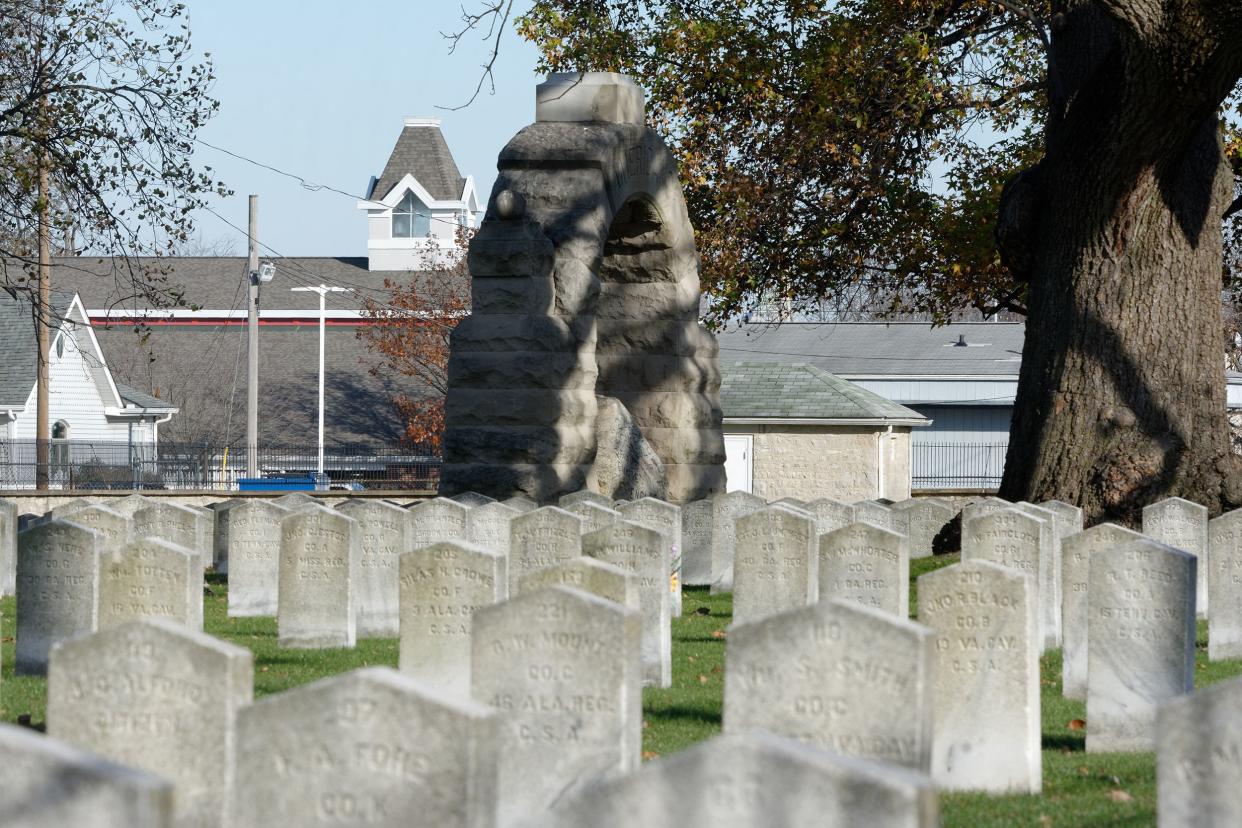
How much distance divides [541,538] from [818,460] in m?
26.6

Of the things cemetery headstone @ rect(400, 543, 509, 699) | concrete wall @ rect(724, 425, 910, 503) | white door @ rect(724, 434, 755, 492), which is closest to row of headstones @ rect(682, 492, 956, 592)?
cemetery headstone @ rect(400, 543, 509, 699)

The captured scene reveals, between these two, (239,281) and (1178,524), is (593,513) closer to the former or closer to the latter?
(1178,524)

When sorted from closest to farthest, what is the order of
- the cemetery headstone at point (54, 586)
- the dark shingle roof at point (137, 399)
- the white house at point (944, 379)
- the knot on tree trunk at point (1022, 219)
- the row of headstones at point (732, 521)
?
the cemetery headstone at point (54, 586), the row of headstones at point (732, 521), the knot on tree trunk at point (1022, 219), the dark shingle roof at point (137, 399), the white house at point (944, 379)

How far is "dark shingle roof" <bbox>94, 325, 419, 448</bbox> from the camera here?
46219mm

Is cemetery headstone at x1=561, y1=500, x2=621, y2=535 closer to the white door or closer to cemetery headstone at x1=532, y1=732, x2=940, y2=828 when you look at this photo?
cemetery headstone at x1=532, y1=732, x2=940, y2=828

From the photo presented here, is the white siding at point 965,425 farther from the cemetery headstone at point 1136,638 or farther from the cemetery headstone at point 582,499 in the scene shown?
the cemetery headstone at point 1136,638

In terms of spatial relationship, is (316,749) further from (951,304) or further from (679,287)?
(951,304)

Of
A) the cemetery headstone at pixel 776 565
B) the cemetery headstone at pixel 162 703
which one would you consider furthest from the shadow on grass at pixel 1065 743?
the cemetery headstone at pixel 162 703

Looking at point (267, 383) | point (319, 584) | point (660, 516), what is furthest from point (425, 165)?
point (319, 584)

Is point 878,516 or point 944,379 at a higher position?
point 944,379

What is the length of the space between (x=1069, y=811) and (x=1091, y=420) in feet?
35.1

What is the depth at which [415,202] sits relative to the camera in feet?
198

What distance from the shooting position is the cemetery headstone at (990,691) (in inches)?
299

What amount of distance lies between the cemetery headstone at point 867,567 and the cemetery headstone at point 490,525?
329cm
